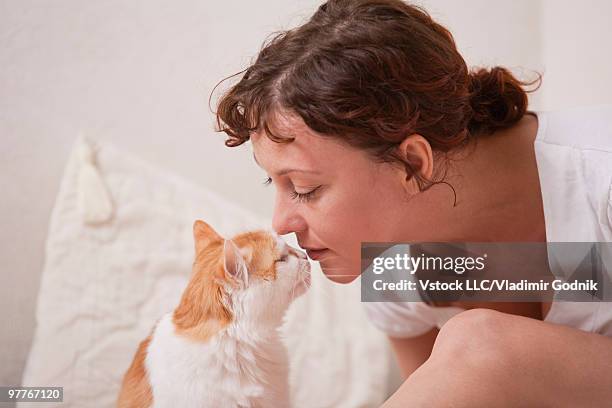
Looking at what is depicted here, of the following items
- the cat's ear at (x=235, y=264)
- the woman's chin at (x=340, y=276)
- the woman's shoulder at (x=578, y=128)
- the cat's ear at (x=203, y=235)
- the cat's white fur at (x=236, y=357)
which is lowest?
the cat's white fur at (x=236, y=357)

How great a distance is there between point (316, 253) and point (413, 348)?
0.91 ft

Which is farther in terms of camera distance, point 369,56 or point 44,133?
point 44,133

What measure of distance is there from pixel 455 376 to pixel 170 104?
1.32 ft

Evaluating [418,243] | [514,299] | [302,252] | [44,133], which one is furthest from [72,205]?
[514,299]

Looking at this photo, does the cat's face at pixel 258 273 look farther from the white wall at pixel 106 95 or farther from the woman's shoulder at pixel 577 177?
the woman's shoulder at pixel 577 177

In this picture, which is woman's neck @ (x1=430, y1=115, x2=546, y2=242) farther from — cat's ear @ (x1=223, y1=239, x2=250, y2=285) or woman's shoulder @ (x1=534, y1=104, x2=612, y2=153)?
cat's ear @ (x1=223, y1=239, x2=250, y2=285)

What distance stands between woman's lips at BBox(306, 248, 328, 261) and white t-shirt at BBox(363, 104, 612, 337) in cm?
24

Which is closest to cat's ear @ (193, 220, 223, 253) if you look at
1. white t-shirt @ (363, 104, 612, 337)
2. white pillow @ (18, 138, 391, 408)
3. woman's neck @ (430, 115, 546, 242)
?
white pillow @ (18, 138, 391, 408)

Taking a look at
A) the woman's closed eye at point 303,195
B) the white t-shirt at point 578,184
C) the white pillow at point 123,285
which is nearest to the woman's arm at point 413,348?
the white pillow at point 123,285

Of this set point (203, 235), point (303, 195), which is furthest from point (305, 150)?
point (203, 235)

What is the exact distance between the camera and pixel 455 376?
1.80 ft

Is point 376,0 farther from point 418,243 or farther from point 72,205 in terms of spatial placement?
point 72,205

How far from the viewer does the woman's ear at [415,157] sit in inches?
23.0

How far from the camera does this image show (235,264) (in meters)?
0.59
